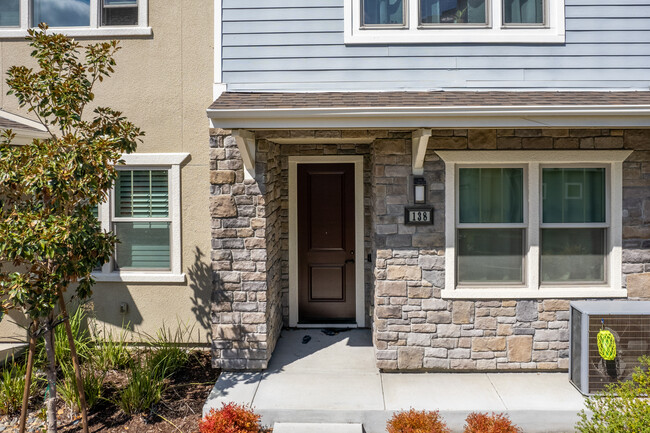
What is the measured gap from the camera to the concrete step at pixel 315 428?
15.8 feet

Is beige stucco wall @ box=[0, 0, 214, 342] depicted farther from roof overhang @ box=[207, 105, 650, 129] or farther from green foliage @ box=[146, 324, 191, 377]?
roof overhang @ box=[207, 105, 650, 129]

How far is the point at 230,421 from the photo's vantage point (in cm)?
450

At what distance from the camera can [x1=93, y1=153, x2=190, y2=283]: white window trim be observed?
6.46m

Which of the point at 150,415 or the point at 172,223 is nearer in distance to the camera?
the point at 150,415

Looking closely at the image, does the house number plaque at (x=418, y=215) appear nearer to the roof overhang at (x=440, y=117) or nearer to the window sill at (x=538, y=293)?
the window sill at (x=538, y=293)

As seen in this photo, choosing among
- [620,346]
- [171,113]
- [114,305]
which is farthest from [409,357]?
[171,113]

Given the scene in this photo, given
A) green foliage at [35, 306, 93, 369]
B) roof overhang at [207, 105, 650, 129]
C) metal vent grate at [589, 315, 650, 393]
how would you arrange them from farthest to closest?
green foliage at [35, 306, 93, 369]
metal vent grate at [589, 315, 650, 393]
roof overhang at [207, 105, 650, 129]

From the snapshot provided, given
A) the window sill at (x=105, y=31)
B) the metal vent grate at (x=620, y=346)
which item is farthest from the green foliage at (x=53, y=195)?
the metal vent grate at (x=620, y=346)

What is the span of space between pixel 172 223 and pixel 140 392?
2.20 m

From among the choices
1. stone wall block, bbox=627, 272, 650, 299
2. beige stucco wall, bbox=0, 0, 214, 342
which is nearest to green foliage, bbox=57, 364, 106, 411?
beige stucco wall, bbox=0, 0, 214, 342

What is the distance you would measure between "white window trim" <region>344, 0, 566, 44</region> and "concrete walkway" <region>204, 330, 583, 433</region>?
12.0ft

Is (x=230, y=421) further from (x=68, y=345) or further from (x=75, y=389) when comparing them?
(x=68, y=345)

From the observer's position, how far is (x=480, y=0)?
580cm

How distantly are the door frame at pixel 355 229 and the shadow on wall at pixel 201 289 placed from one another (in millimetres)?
1114
